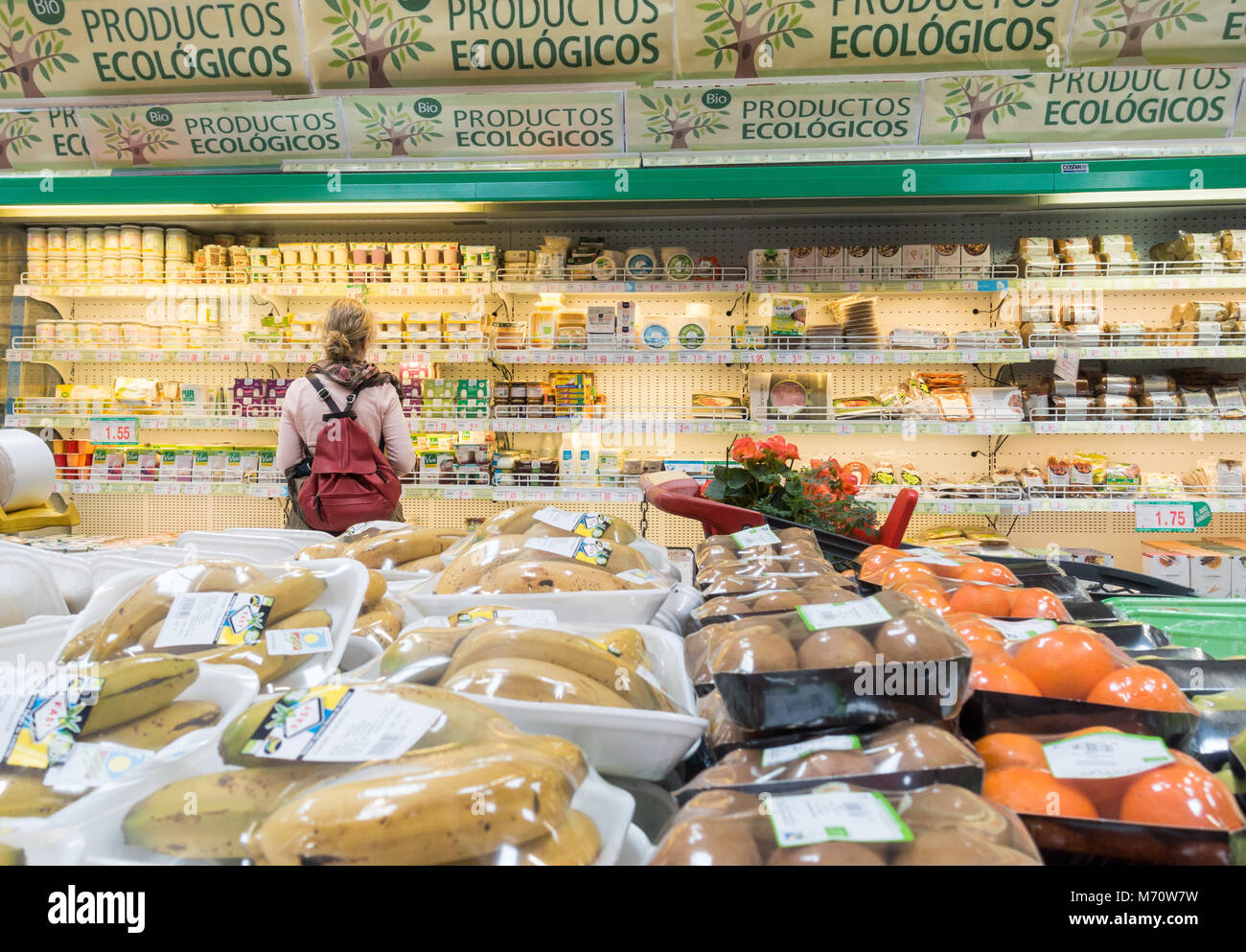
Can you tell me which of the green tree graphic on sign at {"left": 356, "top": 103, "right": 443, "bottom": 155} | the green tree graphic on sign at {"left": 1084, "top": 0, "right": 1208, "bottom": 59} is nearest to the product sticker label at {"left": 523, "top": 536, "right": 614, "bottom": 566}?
the green tree graphic on sign at {"left": 356, "top": 103, "right": 443, "bottom": 155}

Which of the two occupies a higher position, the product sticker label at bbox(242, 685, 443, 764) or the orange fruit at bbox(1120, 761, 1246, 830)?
the product sticker label at bbox(242, 685, 443, 764)

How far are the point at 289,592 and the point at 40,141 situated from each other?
87.4 inches

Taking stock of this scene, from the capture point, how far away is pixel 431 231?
410 cm

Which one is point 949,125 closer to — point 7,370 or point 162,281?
point 162,281

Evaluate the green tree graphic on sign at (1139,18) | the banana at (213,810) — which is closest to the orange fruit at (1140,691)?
the banana at (213,810)

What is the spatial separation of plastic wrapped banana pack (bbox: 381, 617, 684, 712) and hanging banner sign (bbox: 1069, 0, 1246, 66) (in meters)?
1.91

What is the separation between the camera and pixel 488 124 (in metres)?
2.16

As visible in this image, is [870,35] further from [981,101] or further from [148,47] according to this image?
[148,47]

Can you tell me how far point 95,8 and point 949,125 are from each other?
221 cm

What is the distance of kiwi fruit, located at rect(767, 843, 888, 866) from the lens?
0.49 metres

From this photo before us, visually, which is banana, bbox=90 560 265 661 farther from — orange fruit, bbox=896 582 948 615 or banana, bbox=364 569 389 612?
orange fruit, bbox=896 582 948 615

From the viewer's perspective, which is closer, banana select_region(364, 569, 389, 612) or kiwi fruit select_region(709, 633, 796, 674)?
kiwi fruit select_region(709, 633, 796, 674)

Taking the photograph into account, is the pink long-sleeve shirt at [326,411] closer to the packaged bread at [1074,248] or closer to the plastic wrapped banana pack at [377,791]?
the plastic wrapped banana pack at [377,791]

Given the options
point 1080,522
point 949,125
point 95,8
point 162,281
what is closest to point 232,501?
point 162,281
